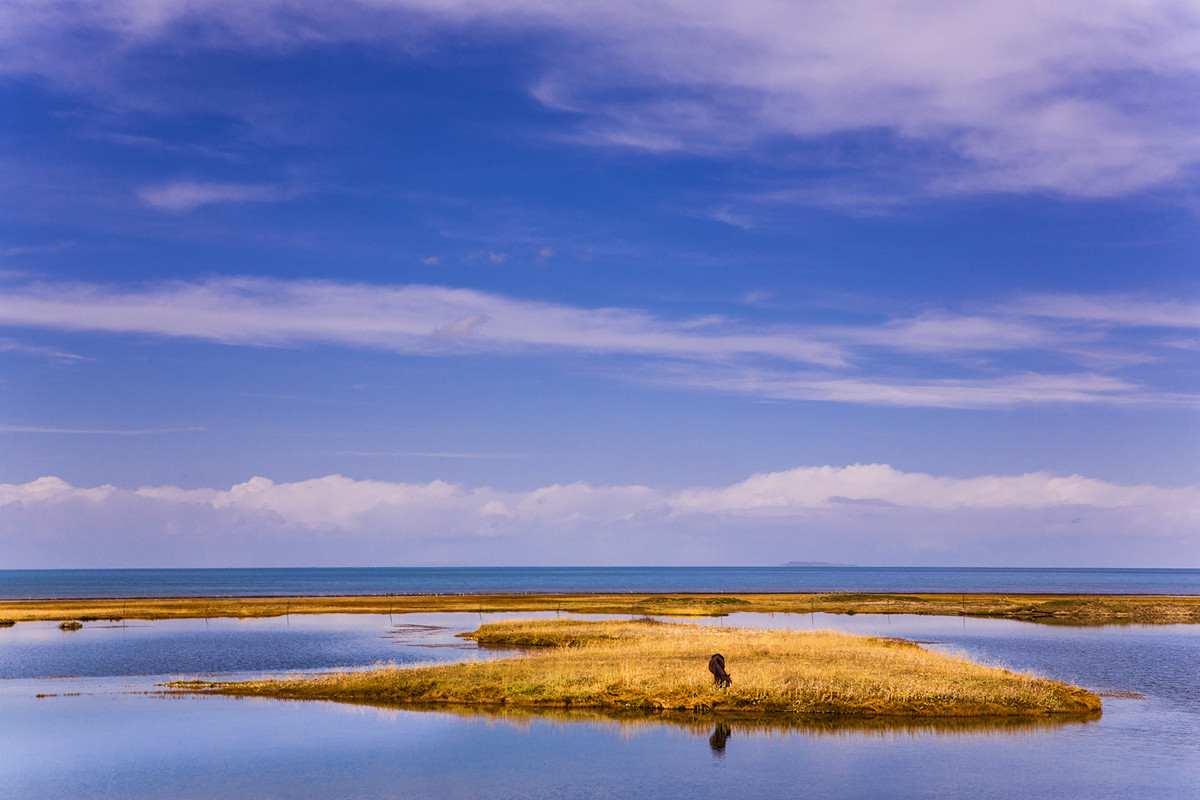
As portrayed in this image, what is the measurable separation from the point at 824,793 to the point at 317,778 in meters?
15.4

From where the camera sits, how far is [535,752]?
33.3m

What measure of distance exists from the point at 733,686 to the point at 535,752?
1034cm

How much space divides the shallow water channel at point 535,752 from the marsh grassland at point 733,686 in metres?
1.95

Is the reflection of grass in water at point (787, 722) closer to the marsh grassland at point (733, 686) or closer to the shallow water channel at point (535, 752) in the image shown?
the shallow water channel at point (535, 752)

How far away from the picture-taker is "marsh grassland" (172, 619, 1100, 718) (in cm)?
3897

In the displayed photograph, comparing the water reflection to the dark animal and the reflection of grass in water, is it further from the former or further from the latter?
the dark animal

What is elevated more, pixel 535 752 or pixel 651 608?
pixel 535 752

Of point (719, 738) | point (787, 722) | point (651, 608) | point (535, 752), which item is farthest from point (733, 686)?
point (651, 608)

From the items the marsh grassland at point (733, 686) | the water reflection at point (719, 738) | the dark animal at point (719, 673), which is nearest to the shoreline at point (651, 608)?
the marsh grassland at point (733, 686)

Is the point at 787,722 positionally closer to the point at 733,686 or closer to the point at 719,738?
the point at 733,686

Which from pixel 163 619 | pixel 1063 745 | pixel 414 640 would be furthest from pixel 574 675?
pixel 163 619

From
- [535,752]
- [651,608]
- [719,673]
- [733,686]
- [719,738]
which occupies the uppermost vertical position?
[719,673]

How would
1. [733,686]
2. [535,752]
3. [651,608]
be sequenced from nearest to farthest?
[535,752], [733,686], [651,608]

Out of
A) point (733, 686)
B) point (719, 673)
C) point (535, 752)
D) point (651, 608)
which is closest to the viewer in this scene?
point (535, 752)
